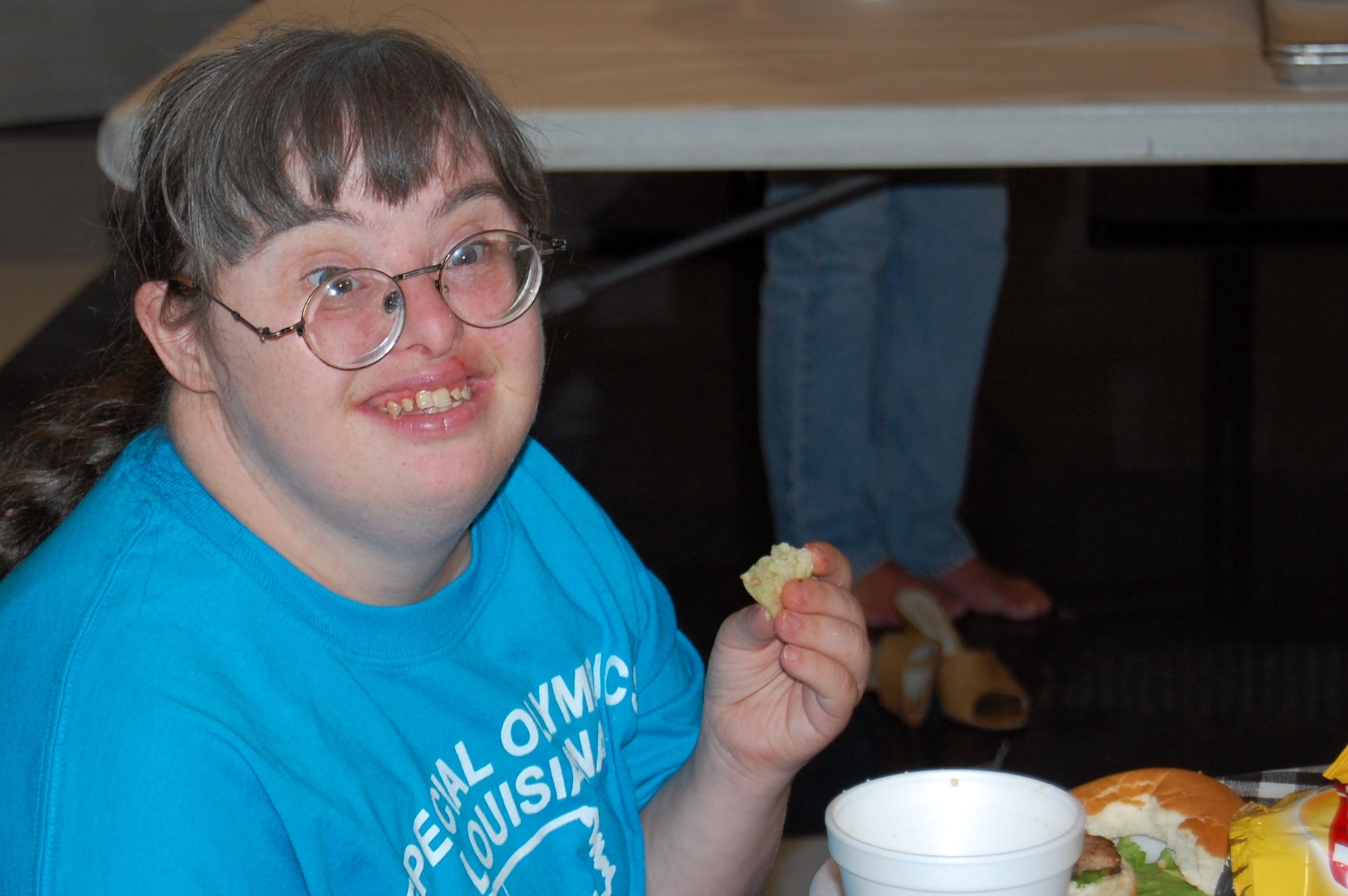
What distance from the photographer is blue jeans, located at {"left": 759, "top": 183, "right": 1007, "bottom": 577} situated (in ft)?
8.69

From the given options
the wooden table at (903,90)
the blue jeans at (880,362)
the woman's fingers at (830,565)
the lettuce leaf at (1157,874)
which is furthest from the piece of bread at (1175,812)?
the blue jeans at (880,362)

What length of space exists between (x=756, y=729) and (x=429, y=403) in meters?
0.35

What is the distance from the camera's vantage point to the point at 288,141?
0.95 metres

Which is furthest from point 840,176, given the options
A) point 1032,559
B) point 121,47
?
point 121,47

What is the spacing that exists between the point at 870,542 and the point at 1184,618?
2.06 feet

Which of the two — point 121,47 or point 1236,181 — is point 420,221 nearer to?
point 1236,181

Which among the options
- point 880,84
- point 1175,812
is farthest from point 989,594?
point 1175,812

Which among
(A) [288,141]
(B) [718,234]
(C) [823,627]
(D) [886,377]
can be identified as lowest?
(D) [886,377]

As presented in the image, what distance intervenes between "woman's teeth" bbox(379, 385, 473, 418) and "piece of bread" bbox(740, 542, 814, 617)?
0.75 feet

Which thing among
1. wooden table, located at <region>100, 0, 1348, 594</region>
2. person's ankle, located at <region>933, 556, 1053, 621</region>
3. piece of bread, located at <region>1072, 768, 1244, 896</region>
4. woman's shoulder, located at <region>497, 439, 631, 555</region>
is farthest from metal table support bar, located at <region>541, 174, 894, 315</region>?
piece of bread, located at <region>1072, 768, 1244, 896</region>

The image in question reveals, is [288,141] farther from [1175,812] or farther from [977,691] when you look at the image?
[977,691]

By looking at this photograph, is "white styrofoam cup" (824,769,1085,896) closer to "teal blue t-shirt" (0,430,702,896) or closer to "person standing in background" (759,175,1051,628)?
"teal blue t-shirt" (0,430,702,896)

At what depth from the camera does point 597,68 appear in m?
2.08

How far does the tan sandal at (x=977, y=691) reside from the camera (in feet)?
8.42
